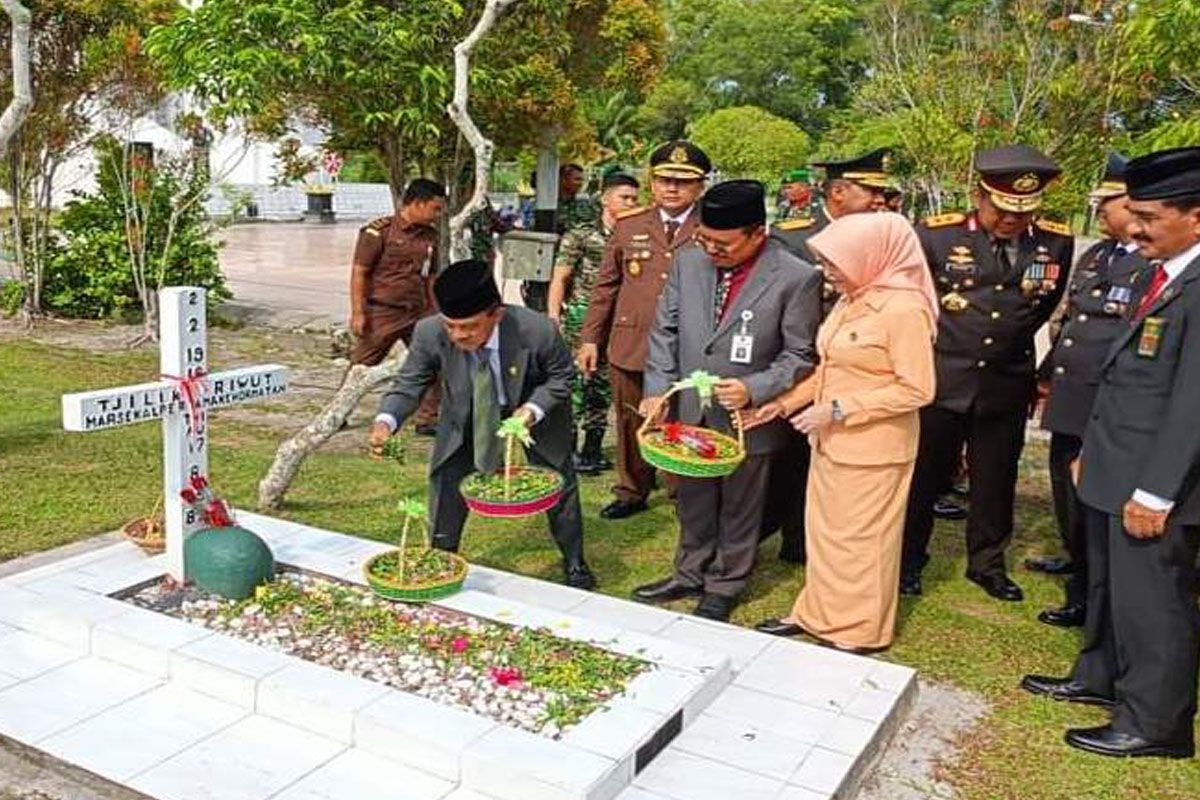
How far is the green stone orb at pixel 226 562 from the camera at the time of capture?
4.21 metres

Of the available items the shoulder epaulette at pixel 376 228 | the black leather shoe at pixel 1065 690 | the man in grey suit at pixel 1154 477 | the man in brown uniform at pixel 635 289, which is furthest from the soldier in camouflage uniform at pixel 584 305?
the man in grey suit at pixel 1154 477

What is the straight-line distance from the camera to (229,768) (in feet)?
11.0

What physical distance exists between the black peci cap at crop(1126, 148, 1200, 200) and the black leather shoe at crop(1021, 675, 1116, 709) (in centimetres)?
178

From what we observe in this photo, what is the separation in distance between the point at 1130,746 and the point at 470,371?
265cm

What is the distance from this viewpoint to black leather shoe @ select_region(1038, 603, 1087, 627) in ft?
16.1

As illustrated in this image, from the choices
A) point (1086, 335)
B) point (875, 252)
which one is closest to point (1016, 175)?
point (1086, 335)

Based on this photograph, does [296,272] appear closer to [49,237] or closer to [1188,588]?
[49,237]

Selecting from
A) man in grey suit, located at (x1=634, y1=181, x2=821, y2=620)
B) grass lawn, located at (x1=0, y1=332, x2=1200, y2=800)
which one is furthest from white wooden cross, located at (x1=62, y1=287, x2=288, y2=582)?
man in grey suit, located at (x1=634, y1=181, x2=821, y2=620)

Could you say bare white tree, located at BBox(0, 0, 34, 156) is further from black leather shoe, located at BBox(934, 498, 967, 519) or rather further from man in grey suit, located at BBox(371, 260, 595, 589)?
black leather shoe, located at BBox(934, 498, 967, 519)

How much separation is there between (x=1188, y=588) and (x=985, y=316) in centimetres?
156

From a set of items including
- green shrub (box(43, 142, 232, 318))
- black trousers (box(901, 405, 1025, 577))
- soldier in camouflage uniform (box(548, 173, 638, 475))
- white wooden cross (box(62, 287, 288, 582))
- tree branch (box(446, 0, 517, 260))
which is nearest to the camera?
white wooden cross (box(62, 287, 288, 582))

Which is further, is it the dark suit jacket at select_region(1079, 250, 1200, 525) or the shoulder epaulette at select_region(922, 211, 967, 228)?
the shoulder epaulette at select_region(922, 211, 967, 228)

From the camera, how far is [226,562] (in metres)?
4.21

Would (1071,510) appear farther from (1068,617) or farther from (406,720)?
(406,720)
